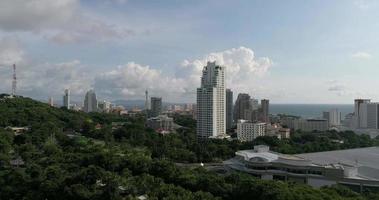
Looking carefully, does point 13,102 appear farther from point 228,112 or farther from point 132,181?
point 132,181

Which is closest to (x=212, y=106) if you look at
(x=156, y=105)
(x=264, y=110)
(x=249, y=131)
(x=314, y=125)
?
(x=249, y=131)

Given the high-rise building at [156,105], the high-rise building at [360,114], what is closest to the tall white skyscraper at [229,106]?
the high-rise building at [360,114]

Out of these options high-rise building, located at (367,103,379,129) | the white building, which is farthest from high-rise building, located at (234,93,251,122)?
the white building

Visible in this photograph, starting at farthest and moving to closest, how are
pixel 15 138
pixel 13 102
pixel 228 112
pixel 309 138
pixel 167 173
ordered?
pixel 228 112 < pixel 13 102 < pixel 309 138 < pixel 15 138 < pixel 167 173

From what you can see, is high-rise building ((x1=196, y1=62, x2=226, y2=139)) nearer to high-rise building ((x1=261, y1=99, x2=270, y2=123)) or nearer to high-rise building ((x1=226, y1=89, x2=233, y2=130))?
high-rise building ((x1=226, y1=89, x2=233, y2=130))

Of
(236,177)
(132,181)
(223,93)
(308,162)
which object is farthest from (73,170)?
(223,93)

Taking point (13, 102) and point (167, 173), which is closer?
point (167, 173)

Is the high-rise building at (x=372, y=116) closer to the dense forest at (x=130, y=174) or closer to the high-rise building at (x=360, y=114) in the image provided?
the high-rise building at (x=360, y=114)
